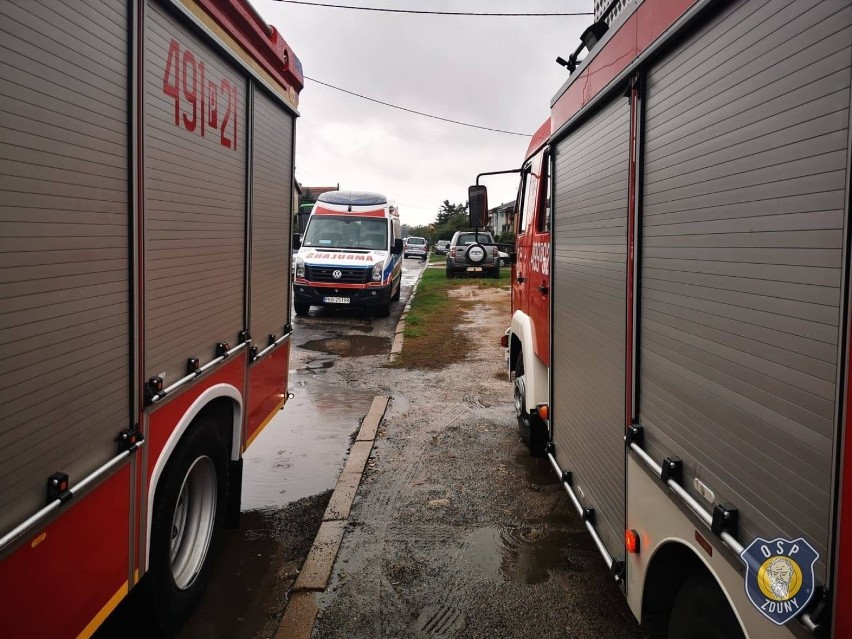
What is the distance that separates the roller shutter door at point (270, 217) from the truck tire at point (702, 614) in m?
2.67

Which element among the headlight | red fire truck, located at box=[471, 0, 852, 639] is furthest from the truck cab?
the headlight

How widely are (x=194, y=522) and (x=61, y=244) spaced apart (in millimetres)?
1975

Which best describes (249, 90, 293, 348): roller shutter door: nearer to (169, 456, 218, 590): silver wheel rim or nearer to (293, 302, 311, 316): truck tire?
(169, 456, 218, 590): silver wheel rim

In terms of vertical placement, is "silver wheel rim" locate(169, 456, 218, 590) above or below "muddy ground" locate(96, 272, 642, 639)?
above

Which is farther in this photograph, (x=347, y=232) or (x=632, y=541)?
(x=347, y=232)

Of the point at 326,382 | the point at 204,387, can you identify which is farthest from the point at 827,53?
the point at 326,382

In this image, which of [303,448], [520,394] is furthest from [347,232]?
[520,394]

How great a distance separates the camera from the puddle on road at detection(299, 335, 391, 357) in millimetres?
10391

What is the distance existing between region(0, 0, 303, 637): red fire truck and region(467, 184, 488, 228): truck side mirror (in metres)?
2.25

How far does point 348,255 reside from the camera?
14211 mm

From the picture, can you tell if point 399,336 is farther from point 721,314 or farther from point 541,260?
point 721,314

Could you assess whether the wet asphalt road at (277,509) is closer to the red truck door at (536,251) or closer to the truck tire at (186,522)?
the truck tire at (186,522)

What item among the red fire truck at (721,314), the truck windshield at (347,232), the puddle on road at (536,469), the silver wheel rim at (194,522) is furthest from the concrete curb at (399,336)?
the red fire truck at (721,314)

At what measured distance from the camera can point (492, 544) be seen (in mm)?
3988
